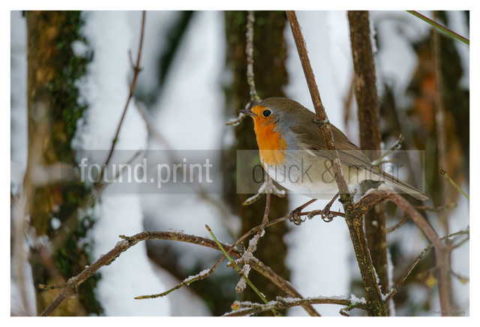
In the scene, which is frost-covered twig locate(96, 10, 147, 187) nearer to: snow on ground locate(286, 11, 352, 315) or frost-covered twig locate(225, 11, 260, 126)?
frost-covered twig locate(225, 11, 260, 126)

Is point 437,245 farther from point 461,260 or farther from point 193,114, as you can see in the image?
point 193,114

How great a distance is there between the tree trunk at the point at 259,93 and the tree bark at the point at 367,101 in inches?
7.8

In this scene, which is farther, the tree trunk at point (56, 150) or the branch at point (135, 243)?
the tree trunk at point (56, 150)

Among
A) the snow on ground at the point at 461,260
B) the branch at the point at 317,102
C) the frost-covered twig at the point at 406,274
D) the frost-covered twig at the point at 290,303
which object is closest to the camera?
the branch at the point at 317,102

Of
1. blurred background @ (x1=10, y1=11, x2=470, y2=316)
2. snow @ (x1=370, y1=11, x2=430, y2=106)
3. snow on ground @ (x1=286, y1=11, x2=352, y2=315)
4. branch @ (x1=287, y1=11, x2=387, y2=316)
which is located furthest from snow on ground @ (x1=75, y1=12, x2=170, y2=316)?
snow @ (x1=370, y1=11, x2=430, y2=106)

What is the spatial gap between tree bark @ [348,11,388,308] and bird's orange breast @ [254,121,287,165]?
25cm

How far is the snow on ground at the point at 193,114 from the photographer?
1.55 metres

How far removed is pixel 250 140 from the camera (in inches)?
63.4

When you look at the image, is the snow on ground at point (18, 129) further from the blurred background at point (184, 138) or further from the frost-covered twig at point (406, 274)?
the frost-covered twig at point (406, 274)

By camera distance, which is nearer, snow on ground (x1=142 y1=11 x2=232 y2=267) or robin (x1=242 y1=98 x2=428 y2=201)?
robin (x1=242 y1=98 x2=428 y2=201)

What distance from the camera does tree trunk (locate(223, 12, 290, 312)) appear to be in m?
1.58

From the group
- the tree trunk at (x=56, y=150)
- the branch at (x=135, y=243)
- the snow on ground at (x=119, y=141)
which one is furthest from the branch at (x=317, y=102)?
the tree trunk at (x=56, y=150)

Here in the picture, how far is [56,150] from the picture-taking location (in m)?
1.59
